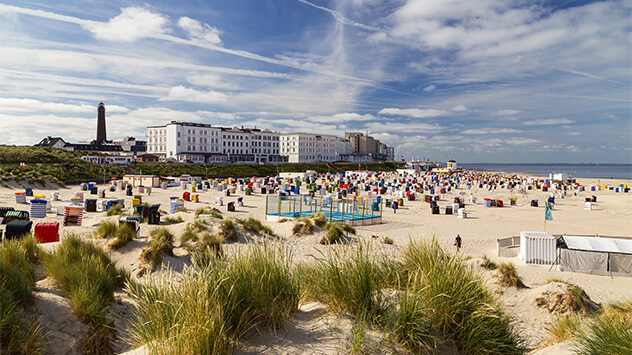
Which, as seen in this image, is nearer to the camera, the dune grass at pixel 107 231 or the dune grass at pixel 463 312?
the dune grass at pixel 463 312

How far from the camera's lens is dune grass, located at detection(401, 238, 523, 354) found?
3953 mm

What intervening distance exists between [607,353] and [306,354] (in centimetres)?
298

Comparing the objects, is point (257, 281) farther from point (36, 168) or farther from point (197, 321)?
point (36, 168)

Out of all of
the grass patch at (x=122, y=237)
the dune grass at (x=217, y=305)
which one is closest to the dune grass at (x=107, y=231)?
the grass patch at (x=122, y=237)

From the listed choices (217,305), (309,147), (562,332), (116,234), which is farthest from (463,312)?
(309,147)

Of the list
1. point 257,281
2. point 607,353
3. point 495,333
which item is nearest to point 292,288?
point 257,281

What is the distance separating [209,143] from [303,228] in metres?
80.4

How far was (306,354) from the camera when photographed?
3.42m

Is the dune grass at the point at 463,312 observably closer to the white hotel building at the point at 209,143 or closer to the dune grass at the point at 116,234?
the dune grass at the point at 116,234

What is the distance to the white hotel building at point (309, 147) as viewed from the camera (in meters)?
110

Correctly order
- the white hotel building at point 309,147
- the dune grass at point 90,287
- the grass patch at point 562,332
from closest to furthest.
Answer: the grass patch at point 562,332
the dune grass at point 90,287
the white hotel building at point 309,147

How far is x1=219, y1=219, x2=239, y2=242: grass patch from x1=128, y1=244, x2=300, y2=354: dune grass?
10595 mm

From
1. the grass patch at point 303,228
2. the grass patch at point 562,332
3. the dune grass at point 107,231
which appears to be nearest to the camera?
the grass patch at point 562,332

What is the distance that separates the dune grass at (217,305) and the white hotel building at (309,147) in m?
103
